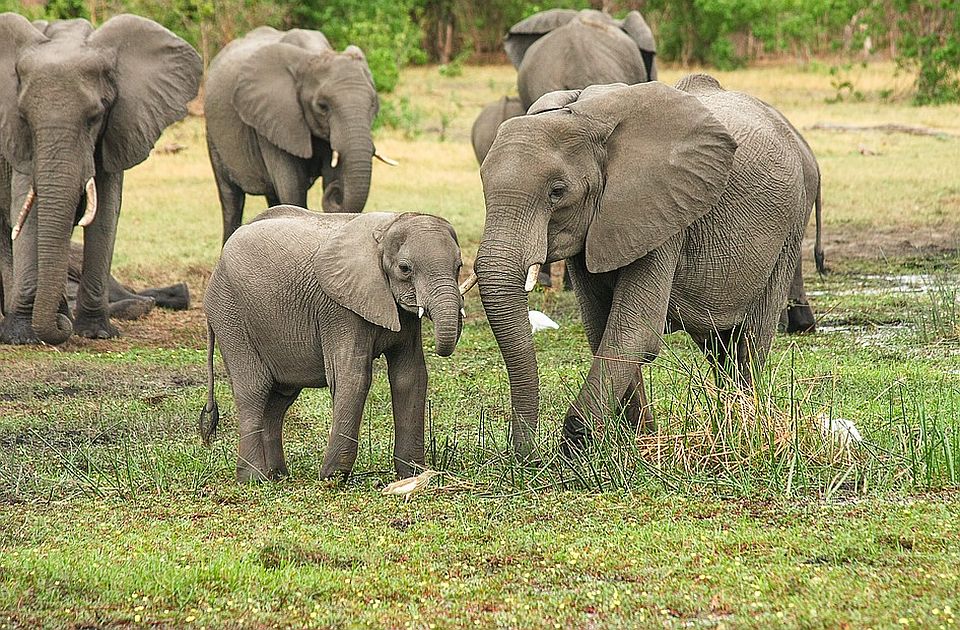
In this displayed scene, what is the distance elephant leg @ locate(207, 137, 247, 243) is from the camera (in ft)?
41.0

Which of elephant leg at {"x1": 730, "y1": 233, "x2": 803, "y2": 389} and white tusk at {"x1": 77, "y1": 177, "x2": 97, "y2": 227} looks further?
white tusk at {"x1": 77, "y1": 177, "x2": 97, "y2": 227}

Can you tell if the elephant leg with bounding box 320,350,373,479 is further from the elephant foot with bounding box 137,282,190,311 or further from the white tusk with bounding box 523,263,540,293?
the elephant foot with bounding box 137,282,190,311

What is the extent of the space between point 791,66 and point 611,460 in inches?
1452

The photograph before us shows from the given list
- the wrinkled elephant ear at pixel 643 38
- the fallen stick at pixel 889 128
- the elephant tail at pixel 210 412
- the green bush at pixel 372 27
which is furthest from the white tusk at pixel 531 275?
the green bush at pixel 372 27

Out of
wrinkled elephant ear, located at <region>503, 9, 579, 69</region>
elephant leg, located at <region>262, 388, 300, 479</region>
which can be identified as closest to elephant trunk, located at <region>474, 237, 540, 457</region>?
elephant leg, located at <region>262, 388, 300, 479</region>

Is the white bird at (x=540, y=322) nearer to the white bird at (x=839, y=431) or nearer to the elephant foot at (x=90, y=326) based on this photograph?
the elephant foot at (x=90, y=326)

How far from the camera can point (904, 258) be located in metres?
12.7

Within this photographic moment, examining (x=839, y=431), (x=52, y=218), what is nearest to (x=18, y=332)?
(x=52, y=218)

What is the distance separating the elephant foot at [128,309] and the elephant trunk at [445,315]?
235 inches

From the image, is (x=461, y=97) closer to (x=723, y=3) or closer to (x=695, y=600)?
(x=723, y=3)

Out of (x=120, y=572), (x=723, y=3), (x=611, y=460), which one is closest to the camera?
(x=120, y=572)

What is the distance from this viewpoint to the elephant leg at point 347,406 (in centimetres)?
613

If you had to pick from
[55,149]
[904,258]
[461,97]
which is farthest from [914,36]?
[55,149]

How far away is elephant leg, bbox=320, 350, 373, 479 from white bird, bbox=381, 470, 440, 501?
0.27 m
